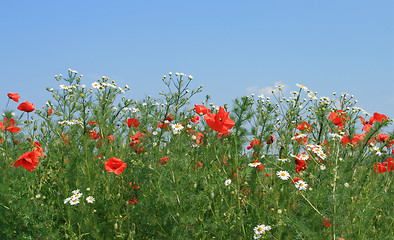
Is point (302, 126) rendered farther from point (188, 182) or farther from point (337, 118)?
point (188, 182)

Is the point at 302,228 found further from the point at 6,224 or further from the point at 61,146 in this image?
the point at 6,224

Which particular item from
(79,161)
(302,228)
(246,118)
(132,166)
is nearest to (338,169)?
(302,228)

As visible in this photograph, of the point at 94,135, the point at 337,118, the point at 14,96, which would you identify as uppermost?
the point at 337,118

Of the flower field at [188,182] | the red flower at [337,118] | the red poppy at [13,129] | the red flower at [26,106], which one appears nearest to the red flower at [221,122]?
the flower field at [188,182]

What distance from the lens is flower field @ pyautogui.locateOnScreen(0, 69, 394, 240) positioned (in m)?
2.91

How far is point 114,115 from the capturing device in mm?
3934

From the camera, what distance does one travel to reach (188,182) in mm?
3045

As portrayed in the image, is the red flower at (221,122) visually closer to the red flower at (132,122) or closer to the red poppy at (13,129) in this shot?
the red flower at (132,122)

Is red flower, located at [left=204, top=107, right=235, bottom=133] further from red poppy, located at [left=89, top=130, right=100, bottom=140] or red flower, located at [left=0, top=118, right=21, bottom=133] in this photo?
red flower, located at [left=0, top=118, right=21, bottom=133]

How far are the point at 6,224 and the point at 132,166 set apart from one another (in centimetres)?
115

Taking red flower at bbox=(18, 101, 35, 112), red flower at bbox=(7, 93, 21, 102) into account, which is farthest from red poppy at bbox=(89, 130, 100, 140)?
→ red flower at bbox=(7, 93, 21, 102)

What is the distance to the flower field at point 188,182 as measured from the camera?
291 centimetres

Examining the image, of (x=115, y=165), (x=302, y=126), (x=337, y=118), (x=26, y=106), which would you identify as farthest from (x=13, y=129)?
(x=337, y=118)

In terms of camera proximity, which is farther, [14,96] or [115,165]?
[14,96]
